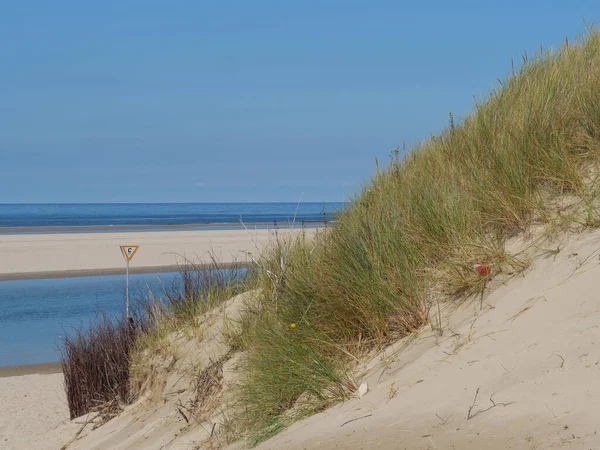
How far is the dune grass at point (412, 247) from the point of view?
16.4ft

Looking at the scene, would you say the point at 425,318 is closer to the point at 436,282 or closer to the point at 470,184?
the point at 436,282

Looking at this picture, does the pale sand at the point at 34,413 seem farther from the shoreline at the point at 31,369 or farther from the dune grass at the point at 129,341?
the dune grass at the point at 129,341

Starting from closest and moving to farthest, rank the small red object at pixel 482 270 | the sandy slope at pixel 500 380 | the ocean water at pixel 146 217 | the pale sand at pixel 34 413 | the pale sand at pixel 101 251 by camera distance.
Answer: the sandy slope at pixel 500 380
the small red object at pixel 482 270
the pale sand at pixel 34 413
the pale sand at pixel 101 251
the ocean water at pixel 146 217

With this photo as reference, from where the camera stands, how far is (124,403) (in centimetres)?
808

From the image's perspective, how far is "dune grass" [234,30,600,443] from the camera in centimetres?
501

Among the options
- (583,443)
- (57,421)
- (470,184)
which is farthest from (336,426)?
(57,421)

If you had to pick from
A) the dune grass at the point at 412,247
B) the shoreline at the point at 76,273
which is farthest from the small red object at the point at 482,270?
the shoreline at the point at 76,273

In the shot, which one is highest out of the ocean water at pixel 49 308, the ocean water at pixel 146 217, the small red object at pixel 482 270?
the ocean water at pixel 146 217

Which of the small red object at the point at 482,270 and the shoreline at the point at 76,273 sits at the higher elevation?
the shoreline at the point at 76,273

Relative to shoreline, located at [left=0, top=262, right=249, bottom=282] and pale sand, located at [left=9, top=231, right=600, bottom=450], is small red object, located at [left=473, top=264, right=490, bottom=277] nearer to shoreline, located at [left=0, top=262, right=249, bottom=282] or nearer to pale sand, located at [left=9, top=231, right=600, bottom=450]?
pale sand, located at [left=9, top=231, right=600, bottom=450]

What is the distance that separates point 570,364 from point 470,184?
2.52 meters

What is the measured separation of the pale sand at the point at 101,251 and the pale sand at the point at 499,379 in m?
15.5

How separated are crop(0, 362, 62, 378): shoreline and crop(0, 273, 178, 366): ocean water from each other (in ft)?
0.85

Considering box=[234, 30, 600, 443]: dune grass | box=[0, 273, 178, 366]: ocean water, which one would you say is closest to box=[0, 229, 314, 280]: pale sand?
box=[0, 273, 178, 366]: ocean water
